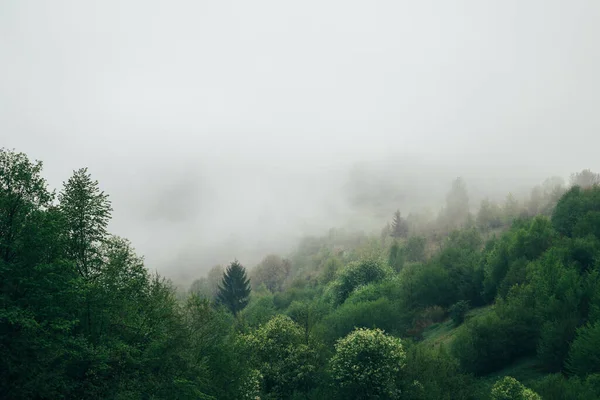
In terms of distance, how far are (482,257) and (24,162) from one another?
8525cm

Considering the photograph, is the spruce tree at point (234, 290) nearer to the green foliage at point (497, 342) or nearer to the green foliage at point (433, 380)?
the green foliage at point (497, 342)

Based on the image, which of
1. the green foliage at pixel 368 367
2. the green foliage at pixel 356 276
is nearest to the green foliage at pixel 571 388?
the green foliage at pixel 368 367

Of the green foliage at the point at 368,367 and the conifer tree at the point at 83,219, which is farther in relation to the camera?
the green foliage at the point at 368,367

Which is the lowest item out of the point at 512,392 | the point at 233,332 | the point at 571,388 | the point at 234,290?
the point at 512,392

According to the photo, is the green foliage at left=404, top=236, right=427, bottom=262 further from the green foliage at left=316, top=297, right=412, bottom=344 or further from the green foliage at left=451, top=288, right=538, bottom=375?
the green foliage at left=451, top=288, right=538, bottom=375

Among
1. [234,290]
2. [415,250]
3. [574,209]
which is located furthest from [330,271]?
[574,209]

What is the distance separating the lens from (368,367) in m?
44.6

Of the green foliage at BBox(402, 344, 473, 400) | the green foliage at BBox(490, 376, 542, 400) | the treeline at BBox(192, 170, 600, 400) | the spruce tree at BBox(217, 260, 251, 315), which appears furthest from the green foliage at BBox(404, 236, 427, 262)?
the green foliage at BBox(490, 376, 542, 400)

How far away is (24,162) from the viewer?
1203 inches

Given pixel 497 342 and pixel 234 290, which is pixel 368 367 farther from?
pixel 234 290

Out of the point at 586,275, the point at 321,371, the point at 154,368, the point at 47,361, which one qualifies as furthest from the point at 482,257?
the point at 47,361

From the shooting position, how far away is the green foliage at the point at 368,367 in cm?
4391

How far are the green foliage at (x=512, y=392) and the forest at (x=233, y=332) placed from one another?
0.37 ft

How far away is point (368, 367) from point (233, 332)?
1504cm
